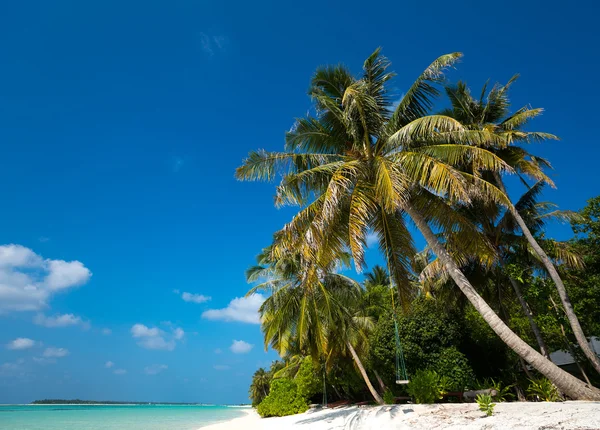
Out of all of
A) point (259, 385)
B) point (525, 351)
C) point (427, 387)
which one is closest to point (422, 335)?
point (427, 387)

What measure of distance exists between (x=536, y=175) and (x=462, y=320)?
21.7 ft

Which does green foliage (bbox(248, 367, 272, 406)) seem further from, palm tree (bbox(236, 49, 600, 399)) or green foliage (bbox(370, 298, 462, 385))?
palm tree (bbox(236, 49, 600, 399))

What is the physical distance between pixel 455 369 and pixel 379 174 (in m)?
8.92

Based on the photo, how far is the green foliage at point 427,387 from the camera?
A: 13523 millimetres

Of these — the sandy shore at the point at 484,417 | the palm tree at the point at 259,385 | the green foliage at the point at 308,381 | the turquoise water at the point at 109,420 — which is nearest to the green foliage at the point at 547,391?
the sandy shore at the point at 484,417

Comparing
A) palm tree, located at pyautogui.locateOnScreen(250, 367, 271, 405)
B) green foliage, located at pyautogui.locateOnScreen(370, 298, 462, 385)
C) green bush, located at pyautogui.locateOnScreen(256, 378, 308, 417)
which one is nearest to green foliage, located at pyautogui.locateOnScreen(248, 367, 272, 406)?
palm tree, located at pyautogui.locateOnScreen(250, 367, 271, 405)

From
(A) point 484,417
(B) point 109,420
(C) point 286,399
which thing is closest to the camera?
(A) point 484,417

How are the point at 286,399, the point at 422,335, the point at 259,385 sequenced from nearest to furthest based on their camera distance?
the point at 422,335, the point at 286,399, the point at 259,385

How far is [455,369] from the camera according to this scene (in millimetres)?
14227

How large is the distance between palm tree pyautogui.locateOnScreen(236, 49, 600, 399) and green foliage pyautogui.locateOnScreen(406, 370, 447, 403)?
5105mm

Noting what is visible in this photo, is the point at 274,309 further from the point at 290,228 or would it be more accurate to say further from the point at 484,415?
the point at 484,415

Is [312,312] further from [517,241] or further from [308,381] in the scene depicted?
[308,381]

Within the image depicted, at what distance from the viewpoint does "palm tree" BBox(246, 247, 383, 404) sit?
1652 cm

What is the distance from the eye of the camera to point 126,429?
24.0 m
